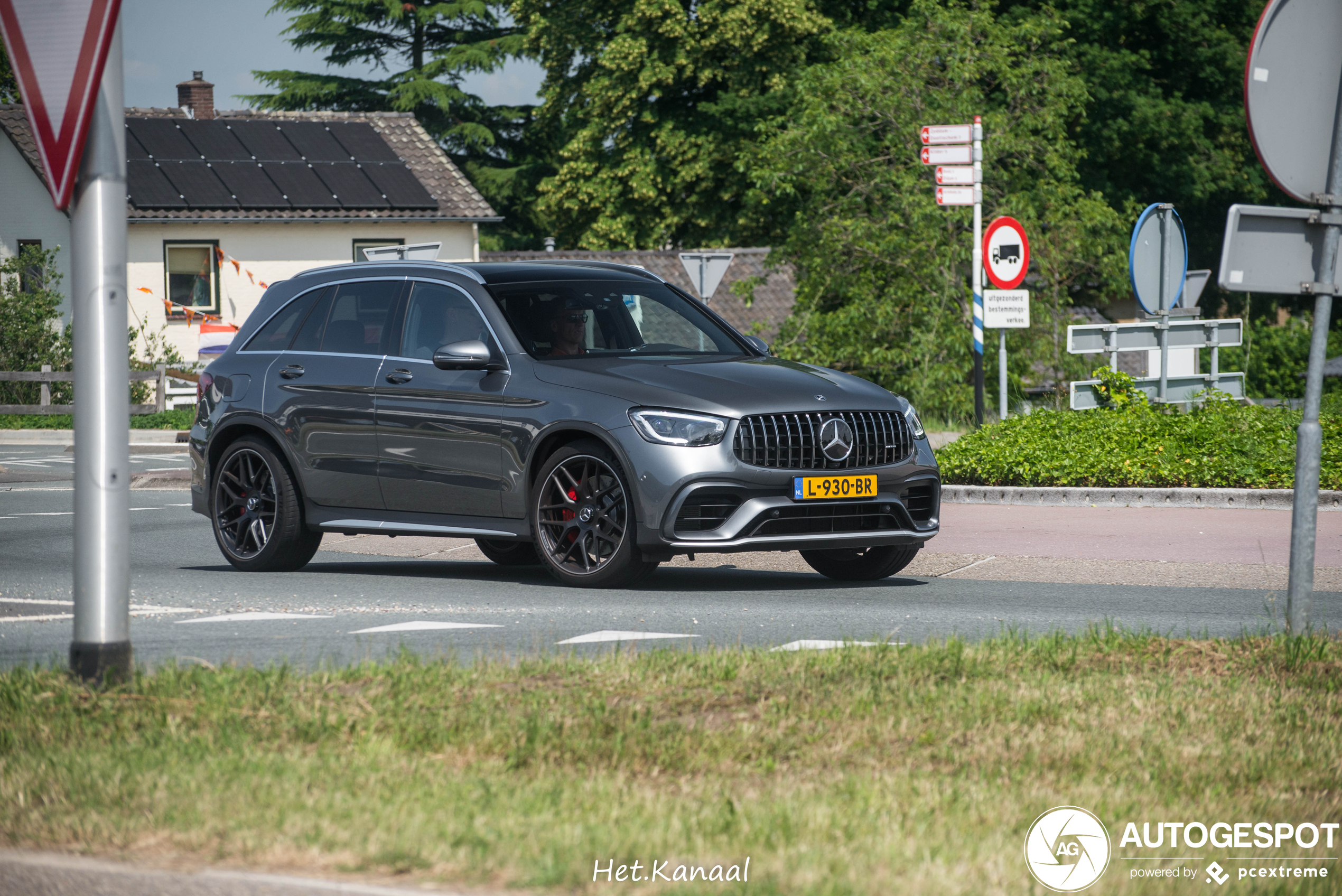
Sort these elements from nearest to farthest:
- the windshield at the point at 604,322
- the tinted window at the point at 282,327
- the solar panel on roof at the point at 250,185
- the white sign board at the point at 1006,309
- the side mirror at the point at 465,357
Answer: the side mirror at the point at 465,357 < the windshield at the point at 604,322 < the tinted window at the point at 282,327 < the white sign board at the point at 1006,309 < the solar panel on roof at the point at 250,185

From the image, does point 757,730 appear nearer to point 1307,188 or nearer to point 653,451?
point 1307,188

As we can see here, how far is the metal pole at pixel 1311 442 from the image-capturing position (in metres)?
6.30

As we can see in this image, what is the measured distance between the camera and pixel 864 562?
1062 cm

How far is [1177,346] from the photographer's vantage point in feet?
62.4

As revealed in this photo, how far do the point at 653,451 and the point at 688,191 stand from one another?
37786 mm

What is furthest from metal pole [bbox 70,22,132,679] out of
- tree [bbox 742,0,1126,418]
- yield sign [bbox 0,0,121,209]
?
tree [bbox 742,0,1126,418]

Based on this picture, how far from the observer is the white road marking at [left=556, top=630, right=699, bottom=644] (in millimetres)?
7492

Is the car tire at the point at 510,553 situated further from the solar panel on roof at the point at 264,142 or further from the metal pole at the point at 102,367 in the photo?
the solar panel on roof at the point at 264,142

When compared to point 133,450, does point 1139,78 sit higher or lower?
higher

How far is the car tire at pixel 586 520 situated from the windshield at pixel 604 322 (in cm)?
78

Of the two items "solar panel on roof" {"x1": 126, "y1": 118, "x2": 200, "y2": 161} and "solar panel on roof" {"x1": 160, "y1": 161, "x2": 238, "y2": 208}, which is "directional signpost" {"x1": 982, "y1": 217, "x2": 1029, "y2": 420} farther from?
"solar panel on roof" {"x1": 126, "y1": 118, "x2": 200, "y2": 161}

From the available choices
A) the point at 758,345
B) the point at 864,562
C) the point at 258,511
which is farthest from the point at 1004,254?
the point at 258,511

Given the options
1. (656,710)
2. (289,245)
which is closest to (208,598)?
(656,710)

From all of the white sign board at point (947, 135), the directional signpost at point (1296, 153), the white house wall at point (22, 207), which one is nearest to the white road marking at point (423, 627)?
the directional signpost at point (1296, 153)
